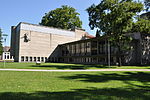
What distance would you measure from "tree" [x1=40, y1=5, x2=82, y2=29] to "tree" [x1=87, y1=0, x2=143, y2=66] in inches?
1483

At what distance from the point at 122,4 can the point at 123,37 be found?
248 inches

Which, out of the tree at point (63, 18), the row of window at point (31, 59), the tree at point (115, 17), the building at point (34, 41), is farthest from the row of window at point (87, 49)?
the tree at point (63, 18)

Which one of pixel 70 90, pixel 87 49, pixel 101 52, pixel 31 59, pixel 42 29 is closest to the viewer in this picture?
pixel 70 90

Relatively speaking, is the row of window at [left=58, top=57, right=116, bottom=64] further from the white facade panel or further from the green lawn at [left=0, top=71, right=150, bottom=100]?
the green lawn at [left=0, top=71, right=150, bottom=100]

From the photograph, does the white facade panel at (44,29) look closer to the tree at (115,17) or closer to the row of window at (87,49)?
the row of window at (87,49)

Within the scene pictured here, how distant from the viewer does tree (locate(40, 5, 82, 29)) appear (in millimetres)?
67250

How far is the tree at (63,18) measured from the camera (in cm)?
6725

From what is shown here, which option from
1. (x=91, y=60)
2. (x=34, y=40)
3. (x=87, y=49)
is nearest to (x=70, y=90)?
(x=91, y=60)

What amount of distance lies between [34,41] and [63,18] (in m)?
18.5

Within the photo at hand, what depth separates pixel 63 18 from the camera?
67125 millimetres

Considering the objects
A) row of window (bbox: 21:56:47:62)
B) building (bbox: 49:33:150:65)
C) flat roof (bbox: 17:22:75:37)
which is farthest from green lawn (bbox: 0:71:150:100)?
flat roof (bbox: 17:22:75:37)

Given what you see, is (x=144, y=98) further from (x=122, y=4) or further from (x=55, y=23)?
(x=55, y=23)

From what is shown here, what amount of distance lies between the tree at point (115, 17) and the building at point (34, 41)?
3007cm

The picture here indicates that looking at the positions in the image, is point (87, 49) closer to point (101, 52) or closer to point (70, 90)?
point (101, 52)
